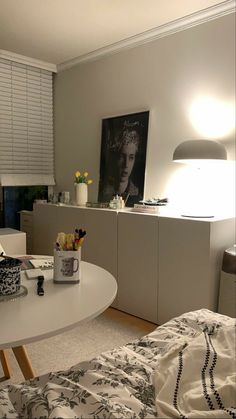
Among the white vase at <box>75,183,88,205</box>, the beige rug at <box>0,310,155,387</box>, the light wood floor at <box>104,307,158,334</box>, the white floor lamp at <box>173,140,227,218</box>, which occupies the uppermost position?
the white floor lamp at <box>173,140,227,218</box>

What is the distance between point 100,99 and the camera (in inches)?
143

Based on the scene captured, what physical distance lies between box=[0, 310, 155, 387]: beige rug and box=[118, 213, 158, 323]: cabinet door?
151 millimetres

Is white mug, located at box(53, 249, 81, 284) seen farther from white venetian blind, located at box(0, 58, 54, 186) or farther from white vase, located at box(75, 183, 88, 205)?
white venetian blind, located at box(0, 58, 54, 186)

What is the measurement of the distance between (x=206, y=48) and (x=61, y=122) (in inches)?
77.5

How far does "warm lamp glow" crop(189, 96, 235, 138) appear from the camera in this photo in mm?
2654

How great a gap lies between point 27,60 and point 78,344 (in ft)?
10.1

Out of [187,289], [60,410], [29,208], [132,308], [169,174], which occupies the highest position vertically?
[169,174]

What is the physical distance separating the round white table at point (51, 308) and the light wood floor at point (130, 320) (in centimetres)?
127

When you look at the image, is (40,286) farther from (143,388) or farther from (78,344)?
(78,344)

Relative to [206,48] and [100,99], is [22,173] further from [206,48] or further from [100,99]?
[206,48]

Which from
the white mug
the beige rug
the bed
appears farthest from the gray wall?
the bed

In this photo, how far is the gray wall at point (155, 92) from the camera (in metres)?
2.70

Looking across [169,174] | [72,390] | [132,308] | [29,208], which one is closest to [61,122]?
[29,208]

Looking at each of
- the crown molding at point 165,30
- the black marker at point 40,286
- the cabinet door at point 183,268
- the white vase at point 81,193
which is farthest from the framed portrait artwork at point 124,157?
the black marker at point 40,286
